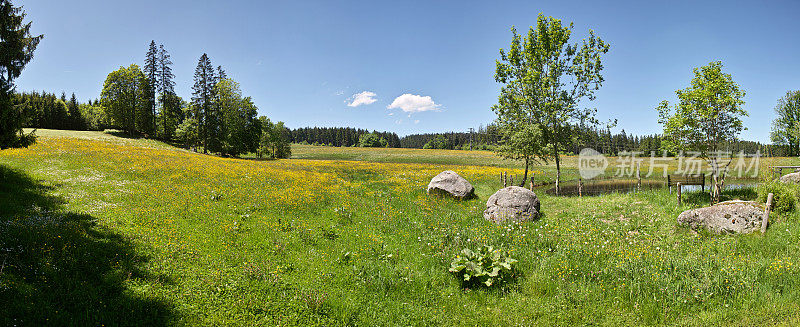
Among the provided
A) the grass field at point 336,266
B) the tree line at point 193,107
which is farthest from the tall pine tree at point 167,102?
the grass field at point 336,266

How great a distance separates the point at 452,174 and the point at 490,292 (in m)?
14.3

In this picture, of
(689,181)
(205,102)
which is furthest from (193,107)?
(689,181)

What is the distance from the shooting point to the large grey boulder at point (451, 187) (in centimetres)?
2073

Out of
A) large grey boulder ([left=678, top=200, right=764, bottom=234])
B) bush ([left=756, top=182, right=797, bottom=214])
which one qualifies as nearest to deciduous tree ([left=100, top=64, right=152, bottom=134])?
large grey boulder ([left=678, top=200, right=764, bottom=234])

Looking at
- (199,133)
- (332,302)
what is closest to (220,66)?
(199,133)

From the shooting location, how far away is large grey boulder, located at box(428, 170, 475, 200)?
68.0 feet

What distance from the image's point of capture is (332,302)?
719 centimetres

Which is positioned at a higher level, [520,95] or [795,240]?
[520,95]

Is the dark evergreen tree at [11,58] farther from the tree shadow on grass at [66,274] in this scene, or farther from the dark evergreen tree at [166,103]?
the dark evergreen tree at [166,103]

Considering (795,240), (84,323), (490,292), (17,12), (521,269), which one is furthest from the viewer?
(17,12)

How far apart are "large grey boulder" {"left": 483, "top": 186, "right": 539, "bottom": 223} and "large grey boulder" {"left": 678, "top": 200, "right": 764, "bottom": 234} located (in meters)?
6.11

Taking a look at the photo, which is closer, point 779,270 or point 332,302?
point 332,302

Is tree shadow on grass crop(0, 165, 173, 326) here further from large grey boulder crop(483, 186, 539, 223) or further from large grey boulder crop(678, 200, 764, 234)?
large grey boulder crop(678, 200, 764, 234)

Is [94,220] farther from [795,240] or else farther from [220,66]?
[220,66]
